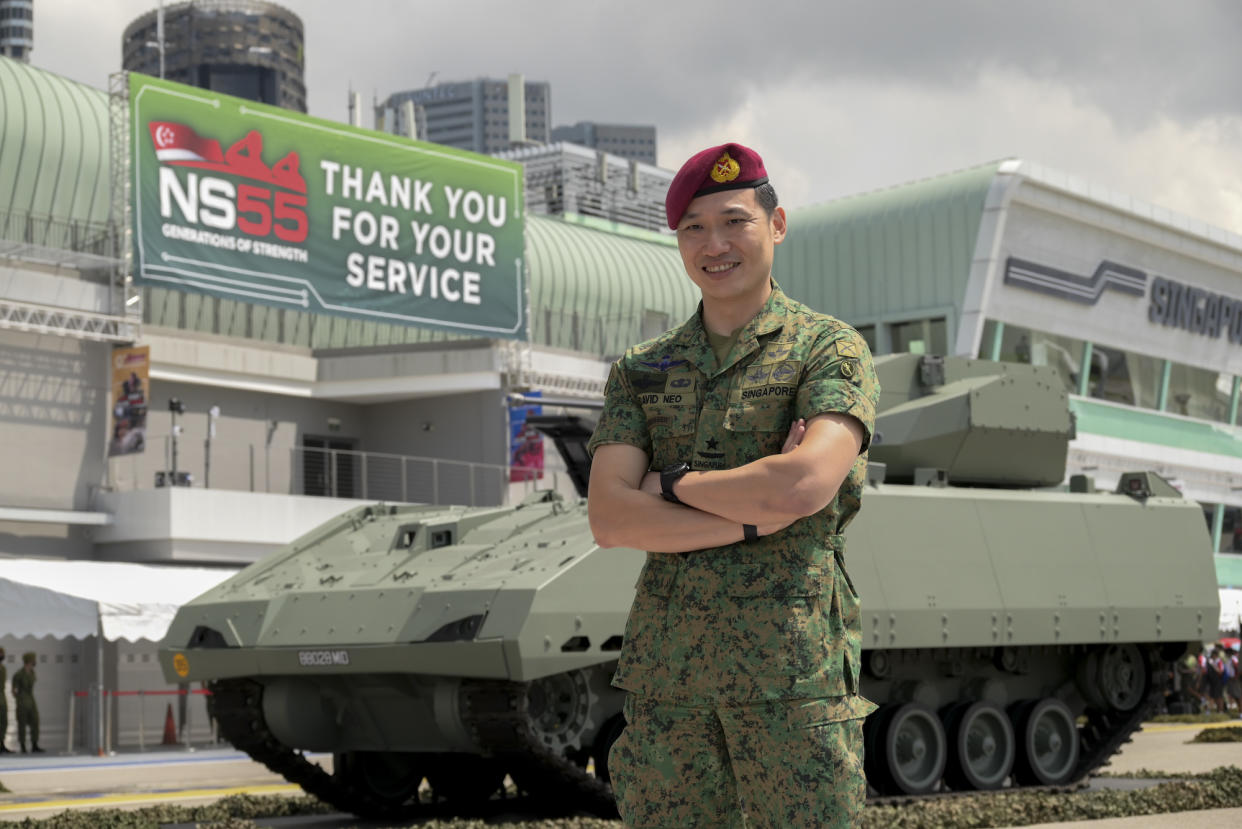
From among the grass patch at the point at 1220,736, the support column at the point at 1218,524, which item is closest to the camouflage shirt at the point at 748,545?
the grass patch at the point at 1220,736

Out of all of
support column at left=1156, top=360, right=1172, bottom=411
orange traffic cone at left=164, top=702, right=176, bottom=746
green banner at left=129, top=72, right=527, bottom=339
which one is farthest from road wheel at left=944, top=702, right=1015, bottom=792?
support column at left=1156, top=360, right=1172, bottom=411

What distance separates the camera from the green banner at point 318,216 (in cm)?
2473

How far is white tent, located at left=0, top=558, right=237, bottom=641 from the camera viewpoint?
66.9ft

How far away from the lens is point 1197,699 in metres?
28.2

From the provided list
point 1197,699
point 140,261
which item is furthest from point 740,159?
point 1197,699

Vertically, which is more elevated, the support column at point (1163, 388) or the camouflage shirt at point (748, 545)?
the support column at point (1163, 388)

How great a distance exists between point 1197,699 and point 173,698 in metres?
15.9

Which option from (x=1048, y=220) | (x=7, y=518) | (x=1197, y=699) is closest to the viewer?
(x=7, y=518)

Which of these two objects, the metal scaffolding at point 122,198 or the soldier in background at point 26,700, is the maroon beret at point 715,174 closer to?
the soldier in background at point 26,700

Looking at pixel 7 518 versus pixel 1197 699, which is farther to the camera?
pixel 1197 699

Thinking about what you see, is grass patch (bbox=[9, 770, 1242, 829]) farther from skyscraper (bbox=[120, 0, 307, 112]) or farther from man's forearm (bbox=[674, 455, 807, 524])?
skyscraper (bbox=[120, 0, 307, 112])

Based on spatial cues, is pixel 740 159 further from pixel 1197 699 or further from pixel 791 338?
pixel 1197 699

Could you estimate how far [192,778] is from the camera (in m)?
17.9

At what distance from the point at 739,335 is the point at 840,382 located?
11.8 inches
